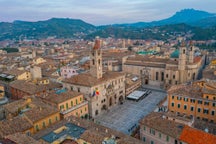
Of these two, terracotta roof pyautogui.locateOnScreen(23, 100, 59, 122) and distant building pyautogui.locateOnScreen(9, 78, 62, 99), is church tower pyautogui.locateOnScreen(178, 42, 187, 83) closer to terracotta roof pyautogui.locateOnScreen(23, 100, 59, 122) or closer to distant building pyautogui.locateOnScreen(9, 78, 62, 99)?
distant building pyautogui.locateOnScreen(9, 78, 62, 99)

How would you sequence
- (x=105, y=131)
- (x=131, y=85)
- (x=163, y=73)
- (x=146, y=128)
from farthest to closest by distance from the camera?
(x=163, y=73), (x=131, y=85), (x=146, y=128), (x=105, y=131)

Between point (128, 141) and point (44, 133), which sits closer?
point (128, 141)

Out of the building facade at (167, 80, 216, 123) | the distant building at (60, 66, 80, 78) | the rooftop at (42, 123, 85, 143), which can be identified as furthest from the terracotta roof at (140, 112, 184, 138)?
the distant building at (60, 66, 80, 78)

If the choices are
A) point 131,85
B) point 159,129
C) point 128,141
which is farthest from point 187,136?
Answer: point 131,85

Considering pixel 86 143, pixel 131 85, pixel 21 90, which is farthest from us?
pixel 131 85

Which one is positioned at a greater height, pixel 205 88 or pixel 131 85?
pixel 205 88

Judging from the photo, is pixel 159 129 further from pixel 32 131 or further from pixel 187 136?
pixel 32 131

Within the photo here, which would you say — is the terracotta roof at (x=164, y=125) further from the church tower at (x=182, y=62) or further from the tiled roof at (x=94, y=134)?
the church tower at (x=182, y=62)
